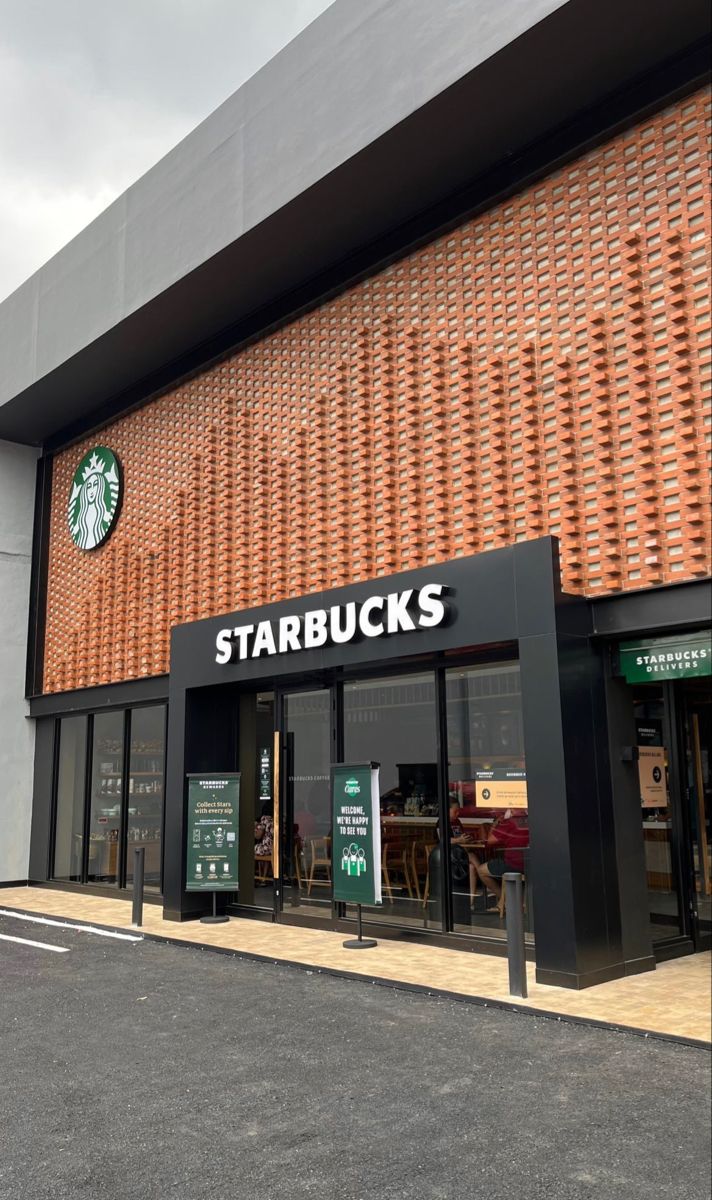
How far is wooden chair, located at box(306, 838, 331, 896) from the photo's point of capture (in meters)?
10.2

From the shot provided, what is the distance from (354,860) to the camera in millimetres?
9016

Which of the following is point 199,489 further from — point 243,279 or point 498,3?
point 498,3

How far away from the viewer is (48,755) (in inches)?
607

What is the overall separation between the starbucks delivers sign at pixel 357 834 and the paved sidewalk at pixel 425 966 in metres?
0.54

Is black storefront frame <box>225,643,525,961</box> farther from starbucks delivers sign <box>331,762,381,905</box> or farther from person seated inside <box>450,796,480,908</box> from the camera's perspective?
starbucks delivers sign <box>331,762,381,905</box>

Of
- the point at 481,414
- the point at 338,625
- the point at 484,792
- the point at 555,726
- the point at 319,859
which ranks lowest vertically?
the point at 319,859

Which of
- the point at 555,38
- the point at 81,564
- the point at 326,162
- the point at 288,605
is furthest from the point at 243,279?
the point at 81,564

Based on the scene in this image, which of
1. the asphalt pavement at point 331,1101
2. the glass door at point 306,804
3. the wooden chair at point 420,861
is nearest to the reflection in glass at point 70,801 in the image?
the glass door at point 306,804

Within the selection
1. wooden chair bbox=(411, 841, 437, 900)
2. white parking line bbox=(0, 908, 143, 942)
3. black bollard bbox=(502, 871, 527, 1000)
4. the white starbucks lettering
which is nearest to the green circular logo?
the white starbucks lettering

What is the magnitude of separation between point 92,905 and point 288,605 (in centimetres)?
541

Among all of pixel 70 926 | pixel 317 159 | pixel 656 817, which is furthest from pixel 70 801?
pixel 317 159

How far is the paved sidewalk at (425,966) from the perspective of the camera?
596cm

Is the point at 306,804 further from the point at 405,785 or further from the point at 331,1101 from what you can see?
the point at 331,1101

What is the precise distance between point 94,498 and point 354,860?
8164 mm
